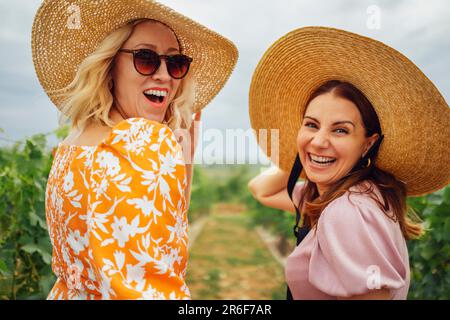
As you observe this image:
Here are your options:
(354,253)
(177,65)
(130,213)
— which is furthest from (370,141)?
(130,213)

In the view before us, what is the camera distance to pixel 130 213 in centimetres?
126

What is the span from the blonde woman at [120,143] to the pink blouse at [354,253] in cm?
54

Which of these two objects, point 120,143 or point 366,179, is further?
point 366,179

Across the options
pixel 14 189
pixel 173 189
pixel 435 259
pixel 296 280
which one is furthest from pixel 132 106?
pixel 435 259

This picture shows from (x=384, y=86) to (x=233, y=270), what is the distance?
25.0ft

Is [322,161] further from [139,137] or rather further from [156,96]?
[139,137]

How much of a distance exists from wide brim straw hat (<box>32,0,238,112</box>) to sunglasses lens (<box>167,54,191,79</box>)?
146mm

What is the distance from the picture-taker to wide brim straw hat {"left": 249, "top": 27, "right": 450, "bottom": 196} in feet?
5.78

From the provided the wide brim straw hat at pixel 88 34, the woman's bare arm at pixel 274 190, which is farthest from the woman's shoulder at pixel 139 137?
the woman's bare arm at pixel 274 190

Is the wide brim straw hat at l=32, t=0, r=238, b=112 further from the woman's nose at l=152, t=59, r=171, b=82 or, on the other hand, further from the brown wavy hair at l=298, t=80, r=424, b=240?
the brown wavy hair at l=298, t=80, r=424, b=240

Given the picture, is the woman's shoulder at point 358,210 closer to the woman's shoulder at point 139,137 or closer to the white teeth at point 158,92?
the woman's shoulder at point 139,137
